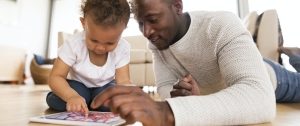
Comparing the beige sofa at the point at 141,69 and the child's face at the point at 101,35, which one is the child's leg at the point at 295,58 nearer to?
the child's face at the point at 101,35

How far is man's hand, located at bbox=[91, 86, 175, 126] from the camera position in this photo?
1.27ft

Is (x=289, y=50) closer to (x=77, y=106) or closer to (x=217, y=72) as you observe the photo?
(x=217, y=72)

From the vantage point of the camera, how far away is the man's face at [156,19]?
769 mm

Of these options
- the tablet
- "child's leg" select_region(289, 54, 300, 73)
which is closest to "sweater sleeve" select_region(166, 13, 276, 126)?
the tablet

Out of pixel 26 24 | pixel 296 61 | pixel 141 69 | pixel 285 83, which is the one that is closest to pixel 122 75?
pixel 285 83

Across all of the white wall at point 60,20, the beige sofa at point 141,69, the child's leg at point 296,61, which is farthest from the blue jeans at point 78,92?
the white wall at point 60,20

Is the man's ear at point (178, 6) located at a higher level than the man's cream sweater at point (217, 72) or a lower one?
higher

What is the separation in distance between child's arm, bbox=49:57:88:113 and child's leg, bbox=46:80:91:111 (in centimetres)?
9

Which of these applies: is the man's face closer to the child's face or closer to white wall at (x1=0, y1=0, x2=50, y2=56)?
the child's face

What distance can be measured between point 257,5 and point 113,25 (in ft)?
8.75

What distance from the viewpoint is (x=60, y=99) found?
94 cm

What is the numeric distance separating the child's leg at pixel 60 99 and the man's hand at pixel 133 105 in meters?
0.58

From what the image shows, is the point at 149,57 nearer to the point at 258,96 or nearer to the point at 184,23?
the point at 184,23

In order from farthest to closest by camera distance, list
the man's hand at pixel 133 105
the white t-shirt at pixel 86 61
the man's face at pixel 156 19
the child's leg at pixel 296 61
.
Answer: the child's leg at pixel 296 61 → the white t-shirt at pixel 86 61 → the man's face at pixel 156 19 → the man's hand at pixel 133 105
